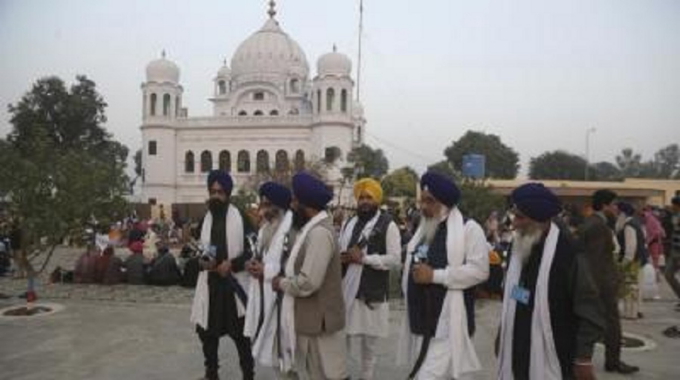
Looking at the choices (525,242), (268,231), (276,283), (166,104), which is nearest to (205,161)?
(166,104)

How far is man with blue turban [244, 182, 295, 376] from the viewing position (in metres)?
4.70

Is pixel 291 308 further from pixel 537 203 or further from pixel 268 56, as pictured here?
pixel 268 56

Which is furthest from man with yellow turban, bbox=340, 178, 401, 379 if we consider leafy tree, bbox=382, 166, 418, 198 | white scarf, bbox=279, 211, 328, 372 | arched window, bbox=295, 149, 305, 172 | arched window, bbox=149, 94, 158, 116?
arched window, bbox=149, 94, 158, 116

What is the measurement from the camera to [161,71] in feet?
198

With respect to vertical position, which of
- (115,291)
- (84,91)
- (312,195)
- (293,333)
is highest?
(84,91)

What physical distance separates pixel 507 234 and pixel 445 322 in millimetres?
11129

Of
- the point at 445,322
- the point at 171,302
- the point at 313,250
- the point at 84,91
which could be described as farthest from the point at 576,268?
the point at 84,91

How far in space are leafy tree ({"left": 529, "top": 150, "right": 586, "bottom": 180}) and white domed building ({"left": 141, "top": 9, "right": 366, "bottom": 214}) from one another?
89.2 feet

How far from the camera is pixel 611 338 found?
657 centimetres

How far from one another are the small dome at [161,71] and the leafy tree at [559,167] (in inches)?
1566

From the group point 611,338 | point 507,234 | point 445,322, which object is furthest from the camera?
point 507,234

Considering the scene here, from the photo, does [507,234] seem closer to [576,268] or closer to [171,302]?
[171,302]

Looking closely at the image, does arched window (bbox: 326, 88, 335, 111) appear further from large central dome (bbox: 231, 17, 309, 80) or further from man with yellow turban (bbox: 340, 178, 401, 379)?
man with yellow turban (bbox: 340, 178, 401, 379)

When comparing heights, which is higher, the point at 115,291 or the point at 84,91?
the point at 84,91
